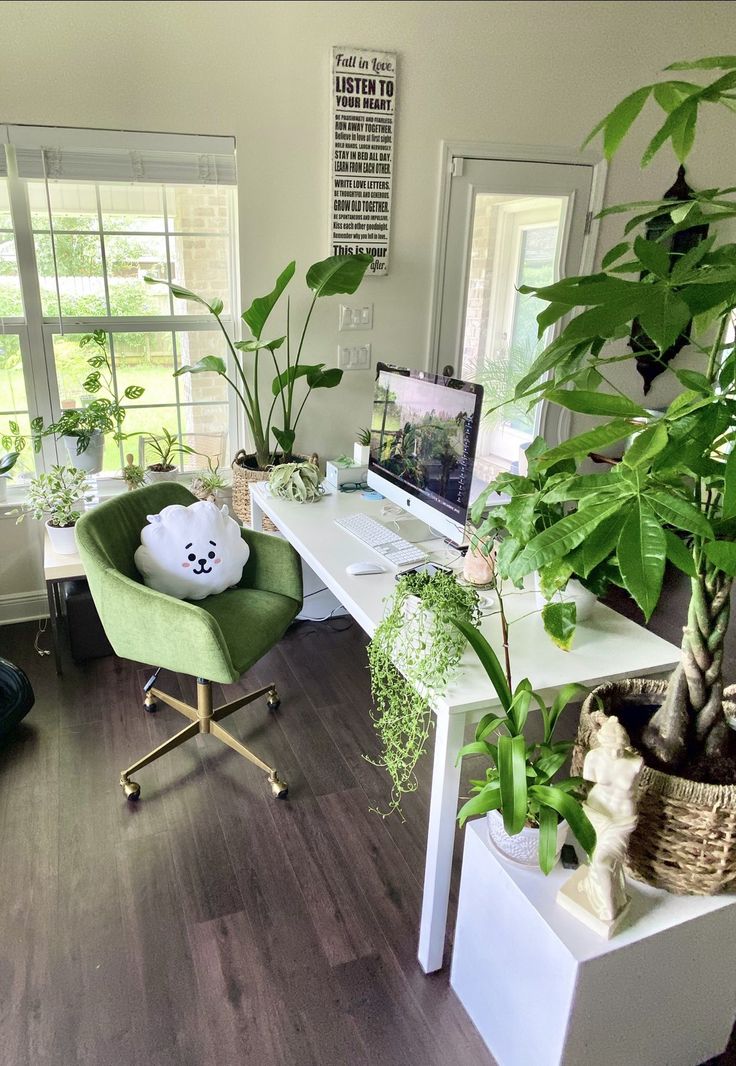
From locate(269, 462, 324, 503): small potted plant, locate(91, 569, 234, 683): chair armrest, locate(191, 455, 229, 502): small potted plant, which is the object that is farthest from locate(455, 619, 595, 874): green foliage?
locate(191, 455, 229, 502): small potted plant

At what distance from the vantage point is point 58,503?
2771 mm

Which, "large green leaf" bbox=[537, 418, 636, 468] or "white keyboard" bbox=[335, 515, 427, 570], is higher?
"large green leaf" bbox=[537, 418, 636, 468]

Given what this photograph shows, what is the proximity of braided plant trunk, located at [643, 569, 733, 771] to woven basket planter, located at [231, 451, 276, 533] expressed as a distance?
73.5 inches

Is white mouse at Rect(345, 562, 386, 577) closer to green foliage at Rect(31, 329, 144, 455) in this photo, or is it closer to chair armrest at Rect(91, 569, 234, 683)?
chair armrest at Rect(91, 569, 234, 683)

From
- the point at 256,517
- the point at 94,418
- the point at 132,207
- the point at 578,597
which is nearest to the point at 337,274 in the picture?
the point at 132,207

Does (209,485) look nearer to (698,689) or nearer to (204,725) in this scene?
(204,725)

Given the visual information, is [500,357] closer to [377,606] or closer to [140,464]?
[140,464]

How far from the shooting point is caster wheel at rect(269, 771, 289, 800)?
217 cm

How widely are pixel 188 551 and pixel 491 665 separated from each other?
3.94ft

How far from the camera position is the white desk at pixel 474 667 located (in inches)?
57.0

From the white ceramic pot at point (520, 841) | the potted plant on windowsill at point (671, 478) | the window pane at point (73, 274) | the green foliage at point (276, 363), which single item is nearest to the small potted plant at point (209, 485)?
the green foliage at point (276, 363)

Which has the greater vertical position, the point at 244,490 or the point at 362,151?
the point at 362,151

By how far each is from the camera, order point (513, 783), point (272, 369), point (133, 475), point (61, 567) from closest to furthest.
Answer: point (513, 783)
point (61, 567)
point (133, 475)
point (272, 369)

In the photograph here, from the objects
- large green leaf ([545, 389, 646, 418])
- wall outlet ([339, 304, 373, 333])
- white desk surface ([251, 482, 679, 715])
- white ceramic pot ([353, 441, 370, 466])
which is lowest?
white desk surface ([251, 482, 679, 715])
